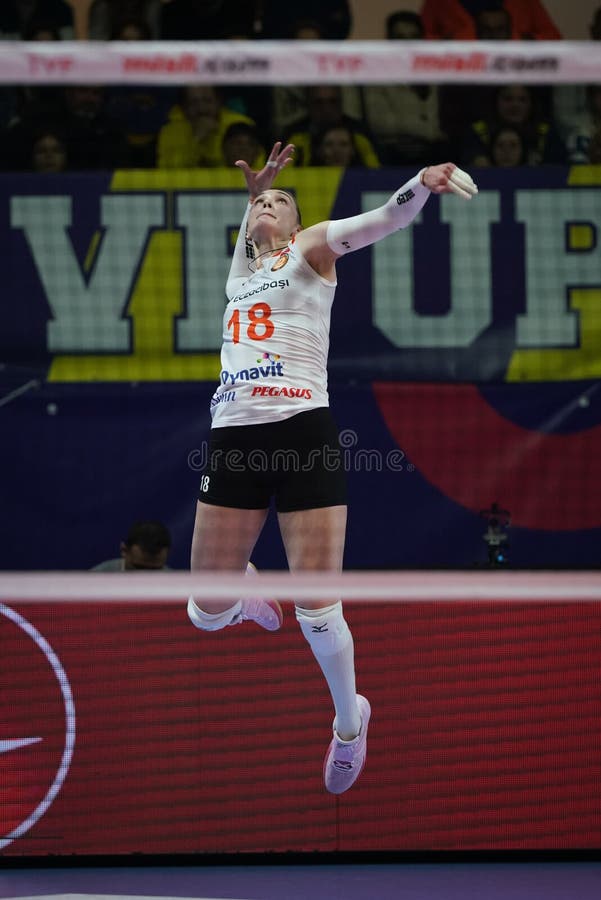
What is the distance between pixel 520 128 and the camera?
26.2ft

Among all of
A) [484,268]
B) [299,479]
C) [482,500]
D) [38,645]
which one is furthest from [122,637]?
[484,268]

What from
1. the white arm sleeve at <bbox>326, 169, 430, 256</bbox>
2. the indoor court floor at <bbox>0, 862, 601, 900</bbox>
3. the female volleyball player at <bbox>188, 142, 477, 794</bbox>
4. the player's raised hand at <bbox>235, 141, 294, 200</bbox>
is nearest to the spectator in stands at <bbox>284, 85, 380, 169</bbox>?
the player's raised hand at <bbox>235, 141, 294, 200</bbox>

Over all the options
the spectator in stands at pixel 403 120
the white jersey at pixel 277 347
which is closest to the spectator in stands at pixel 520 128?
the spectator in stands at pixel 403 120

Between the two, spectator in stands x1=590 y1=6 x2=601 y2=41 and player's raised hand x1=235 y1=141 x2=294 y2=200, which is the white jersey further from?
spectator in stands x1=590 y1=6 x2=601 y2=41

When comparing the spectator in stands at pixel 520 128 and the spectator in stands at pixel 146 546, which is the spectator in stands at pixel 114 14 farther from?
the spectator in stands at pixel 146 546

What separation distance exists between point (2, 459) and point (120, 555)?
2.95ft

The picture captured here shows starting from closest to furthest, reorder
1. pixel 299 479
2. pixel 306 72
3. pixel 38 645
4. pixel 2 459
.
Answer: pixel 306 72 < pixel 299 479 < pixel 38 645 < pixel 2 459

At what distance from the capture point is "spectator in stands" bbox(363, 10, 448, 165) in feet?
26.5

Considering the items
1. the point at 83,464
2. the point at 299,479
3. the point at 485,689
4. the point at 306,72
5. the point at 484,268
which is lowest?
the point at 485,689

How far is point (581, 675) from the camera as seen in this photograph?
585cm

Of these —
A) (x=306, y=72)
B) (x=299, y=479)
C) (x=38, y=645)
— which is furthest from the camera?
(x=38, y=645)

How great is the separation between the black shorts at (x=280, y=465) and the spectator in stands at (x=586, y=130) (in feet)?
13.5

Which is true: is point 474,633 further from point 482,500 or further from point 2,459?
point 2,459

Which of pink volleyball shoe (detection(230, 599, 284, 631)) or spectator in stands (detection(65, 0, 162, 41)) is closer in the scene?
pink volleyball shoe (detection(230, 599, 284, 631))
